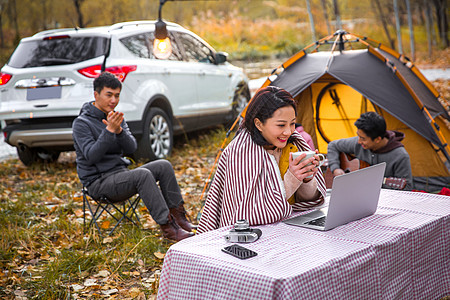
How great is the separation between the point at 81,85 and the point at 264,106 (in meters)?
4.24

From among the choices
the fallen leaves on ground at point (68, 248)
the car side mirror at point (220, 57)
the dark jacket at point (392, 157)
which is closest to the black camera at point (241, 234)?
the fallen leaves on ground at point (68, 248)

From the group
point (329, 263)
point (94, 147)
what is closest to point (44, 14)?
point (94, 147)

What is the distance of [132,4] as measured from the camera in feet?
79.1

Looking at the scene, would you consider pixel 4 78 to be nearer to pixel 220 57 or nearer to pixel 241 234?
pixel 220 57

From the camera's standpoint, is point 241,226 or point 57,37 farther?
point 57,37

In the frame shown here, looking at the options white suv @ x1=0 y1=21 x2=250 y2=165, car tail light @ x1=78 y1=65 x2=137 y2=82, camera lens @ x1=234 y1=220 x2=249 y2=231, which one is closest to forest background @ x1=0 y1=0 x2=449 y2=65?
white suv @ x1=0 y1=21 x2=250 y2=165

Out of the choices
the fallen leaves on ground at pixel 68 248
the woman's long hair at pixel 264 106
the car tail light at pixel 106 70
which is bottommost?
the fallen leaves on ground at pixel 68 248

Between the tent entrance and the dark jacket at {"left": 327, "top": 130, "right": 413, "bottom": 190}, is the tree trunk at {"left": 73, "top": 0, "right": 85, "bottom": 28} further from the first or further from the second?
the dark jacket at {"left": 327, "top": 130, "right": 413, "bottom": 190}

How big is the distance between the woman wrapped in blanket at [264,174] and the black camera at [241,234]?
0.90 ft

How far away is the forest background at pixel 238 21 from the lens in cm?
2114

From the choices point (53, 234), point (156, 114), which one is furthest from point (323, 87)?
point (53, 234)

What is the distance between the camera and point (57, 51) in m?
6.90

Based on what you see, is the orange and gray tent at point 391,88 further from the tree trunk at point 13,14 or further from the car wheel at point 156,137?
the tree trunk at point 13,14

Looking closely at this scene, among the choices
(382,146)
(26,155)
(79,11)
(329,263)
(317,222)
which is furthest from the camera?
(79,11)
